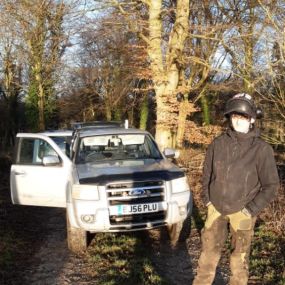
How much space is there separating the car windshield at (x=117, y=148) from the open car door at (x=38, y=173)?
0.41m

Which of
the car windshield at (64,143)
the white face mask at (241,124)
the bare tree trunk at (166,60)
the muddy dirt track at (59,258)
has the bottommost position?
the muddy dirt track at (59,258)

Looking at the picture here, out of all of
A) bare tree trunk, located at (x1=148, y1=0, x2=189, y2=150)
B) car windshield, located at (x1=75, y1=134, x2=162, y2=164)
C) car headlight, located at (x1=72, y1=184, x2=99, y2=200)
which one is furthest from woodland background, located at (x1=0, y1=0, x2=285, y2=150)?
car headlight, located at (x1=72, y1=184, x2=99, y2=200)

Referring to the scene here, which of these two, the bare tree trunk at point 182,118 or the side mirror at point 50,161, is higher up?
the bare tree trunk at point 182,118

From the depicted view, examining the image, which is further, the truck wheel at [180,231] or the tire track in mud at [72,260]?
the truck wheel at [180,231]

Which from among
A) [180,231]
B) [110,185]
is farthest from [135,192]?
[180,231]

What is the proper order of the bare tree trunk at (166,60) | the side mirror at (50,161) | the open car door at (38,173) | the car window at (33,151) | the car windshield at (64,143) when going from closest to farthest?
the side mirror at (50,161), the open car door at (38,173), the car window at (33,151), the car windshield at (64,143), the bare tree trunk at (166,60)

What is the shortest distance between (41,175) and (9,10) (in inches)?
625

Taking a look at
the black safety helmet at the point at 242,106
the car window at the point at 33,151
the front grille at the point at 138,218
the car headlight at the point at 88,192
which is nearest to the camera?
the black safety helmet at the point at 242,106

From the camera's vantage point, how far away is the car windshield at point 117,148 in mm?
8305

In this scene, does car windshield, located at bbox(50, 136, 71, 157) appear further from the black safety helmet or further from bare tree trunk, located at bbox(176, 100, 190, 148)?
bare tree trunk, located at bbox(176, 100, 190, 148)

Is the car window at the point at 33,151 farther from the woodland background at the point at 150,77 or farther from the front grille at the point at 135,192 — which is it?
the front grille at the point at 135,192

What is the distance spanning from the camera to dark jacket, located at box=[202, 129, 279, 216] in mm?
4301

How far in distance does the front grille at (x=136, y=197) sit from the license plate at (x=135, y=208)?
0.05 metres

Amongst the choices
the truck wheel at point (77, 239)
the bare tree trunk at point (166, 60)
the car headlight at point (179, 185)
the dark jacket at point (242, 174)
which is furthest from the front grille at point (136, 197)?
the bare tree trunk at point (166, 60)
